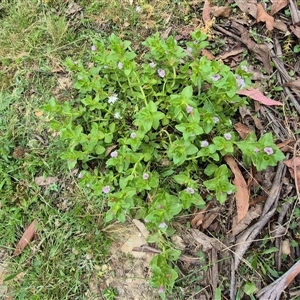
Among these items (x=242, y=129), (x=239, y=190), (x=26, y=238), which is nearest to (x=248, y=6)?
(x=242, y=129)

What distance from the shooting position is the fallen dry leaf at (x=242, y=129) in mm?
2527

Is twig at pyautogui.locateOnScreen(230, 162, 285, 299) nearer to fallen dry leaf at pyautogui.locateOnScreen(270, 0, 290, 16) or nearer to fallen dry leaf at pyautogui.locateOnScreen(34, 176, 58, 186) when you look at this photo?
fallen dry leaf at pyautogui.locateOnScreen(270, 0, 290, 16)

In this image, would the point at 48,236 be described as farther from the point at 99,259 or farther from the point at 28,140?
the point at 28,140

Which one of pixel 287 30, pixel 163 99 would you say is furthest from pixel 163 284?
pixel 287 30

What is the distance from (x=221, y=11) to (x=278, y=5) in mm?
342

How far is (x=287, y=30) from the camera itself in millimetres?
2736

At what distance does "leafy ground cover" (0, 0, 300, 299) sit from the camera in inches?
93.0

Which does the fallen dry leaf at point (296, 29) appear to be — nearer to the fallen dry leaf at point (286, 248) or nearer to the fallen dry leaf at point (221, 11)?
the fallen dry leaf at point (221, 11)

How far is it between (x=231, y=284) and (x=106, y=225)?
2.49 ft

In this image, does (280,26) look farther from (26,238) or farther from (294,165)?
(26,238)

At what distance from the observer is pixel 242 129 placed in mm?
2535

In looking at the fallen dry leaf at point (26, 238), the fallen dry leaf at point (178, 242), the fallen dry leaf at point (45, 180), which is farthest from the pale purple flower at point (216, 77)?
the fallen dry leaf at point (26, 238)

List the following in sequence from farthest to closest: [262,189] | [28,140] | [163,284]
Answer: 1. [28,140]
2. [262,189]
3. [163,284]

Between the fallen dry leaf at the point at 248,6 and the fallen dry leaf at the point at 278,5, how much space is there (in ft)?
0.35
